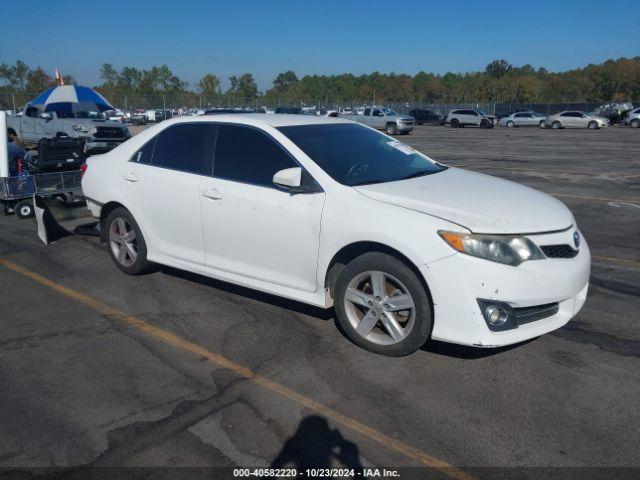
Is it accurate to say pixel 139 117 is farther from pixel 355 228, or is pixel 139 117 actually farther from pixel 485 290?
pixel 485 290

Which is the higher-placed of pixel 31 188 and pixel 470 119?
pixel 31 188

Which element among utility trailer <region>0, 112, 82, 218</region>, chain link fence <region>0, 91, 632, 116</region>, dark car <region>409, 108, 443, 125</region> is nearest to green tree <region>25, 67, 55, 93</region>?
chain link fence <region>0, 91, 632, 116</region>

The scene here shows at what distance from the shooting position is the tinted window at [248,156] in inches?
190

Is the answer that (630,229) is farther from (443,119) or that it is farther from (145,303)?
(443,119)

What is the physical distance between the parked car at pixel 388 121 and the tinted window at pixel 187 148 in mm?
32532

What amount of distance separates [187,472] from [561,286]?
2653 millimetres

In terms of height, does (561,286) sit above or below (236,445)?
above

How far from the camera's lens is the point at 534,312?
155 inches

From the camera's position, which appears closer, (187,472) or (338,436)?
(187,472)

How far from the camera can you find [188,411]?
11.7 feet

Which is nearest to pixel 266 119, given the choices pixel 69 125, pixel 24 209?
pixel 24 209

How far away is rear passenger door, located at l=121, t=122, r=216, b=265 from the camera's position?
531 centimetres

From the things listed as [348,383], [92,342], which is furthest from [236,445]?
[92,342]

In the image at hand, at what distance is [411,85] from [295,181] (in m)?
125
